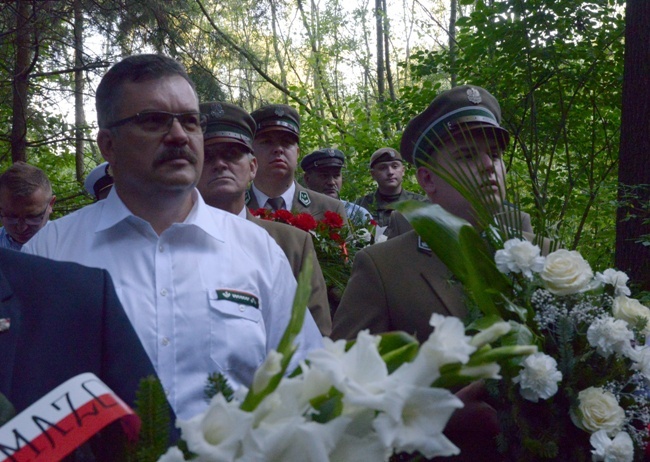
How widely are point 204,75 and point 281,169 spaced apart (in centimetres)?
415

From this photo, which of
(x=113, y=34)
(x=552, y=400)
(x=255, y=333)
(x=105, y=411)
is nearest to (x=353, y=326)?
(x=255, y=333)

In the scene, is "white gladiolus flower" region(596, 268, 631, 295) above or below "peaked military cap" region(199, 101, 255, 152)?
below

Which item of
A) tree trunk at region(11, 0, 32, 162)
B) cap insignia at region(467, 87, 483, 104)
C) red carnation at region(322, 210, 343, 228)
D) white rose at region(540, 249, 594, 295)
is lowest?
white rose at region(540, 249, 594, 295)

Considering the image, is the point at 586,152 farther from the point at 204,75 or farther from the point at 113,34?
the point at 113,34

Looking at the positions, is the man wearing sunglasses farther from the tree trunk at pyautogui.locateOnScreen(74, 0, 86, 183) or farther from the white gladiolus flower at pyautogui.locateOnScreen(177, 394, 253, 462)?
the white gladiolus flower at pyautogui.locateOnScreen(177, 394, 253, 462)

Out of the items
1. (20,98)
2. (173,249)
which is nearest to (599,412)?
(173,249)

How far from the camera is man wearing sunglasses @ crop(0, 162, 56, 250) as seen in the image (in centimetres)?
441

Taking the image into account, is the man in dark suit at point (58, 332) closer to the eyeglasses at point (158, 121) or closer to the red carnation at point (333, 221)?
the eyeglasses at point (158, 121)

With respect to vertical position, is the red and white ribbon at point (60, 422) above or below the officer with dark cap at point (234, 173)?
below

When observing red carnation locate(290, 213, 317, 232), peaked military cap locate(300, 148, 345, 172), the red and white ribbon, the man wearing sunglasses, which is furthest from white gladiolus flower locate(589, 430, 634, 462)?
peaked military cap locate(300, 148, 345, 172)

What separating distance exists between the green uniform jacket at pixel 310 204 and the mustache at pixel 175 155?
6.84ft

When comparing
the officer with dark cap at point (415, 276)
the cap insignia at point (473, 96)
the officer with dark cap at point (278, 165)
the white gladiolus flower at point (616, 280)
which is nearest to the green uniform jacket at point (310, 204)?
the officer with dark cap at point (278, 165)

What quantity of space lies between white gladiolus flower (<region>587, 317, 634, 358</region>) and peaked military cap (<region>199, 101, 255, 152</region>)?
225 centimetres

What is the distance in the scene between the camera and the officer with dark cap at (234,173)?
3.21 metres
